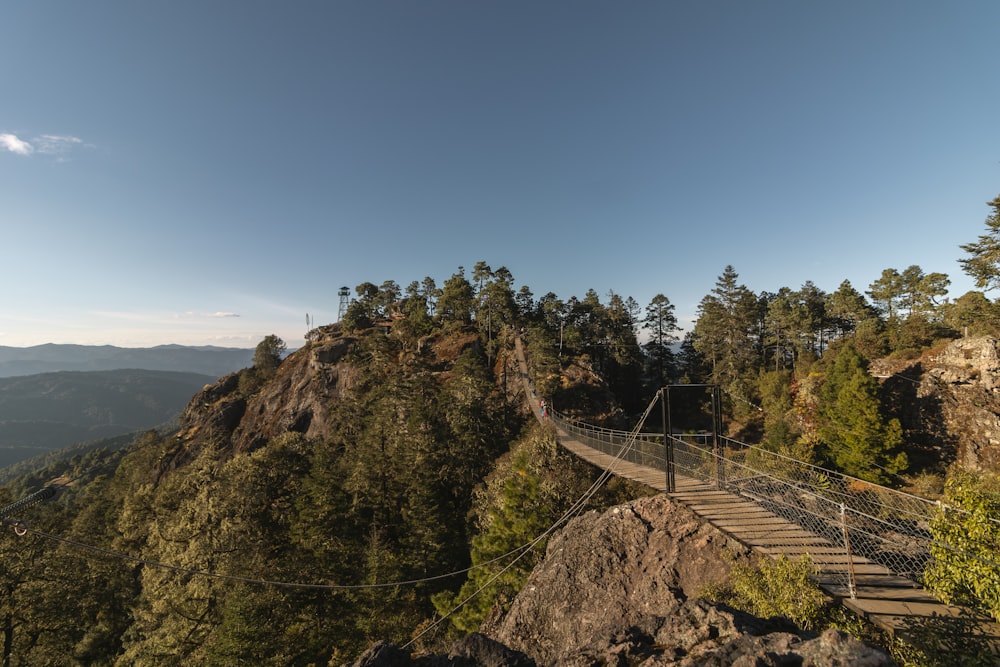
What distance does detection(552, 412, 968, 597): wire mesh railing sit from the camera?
5.96 metres

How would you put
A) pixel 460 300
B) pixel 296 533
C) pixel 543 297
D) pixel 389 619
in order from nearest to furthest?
pixel 389 619 < pixel 296 533 < pixel 460 300 < pixel 543 297

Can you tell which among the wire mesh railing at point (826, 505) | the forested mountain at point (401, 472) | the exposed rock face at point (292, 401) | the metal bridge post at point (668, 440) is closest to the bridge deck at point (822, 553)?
the wire mesh railing at point (826, 505)

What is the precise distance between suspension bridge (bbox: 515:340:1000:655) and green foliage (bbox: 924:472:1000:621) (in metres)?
0.19

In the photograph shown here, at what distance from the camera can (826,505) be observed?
380 inches

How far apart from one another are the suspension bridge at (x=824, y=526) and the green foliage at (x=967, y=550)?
189 millimetres

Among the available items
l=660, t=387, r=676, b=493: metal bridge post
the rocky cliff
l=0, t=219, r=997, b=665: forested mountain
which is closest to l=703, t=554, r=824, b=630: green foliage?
the rocky cliff

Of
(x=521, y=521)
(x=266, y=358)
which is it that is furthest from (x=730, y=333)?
(x=266, y=358)

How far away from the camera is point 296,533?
60.9ft

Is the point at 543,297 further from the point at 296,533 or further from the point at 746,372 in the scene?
the point at 296,533

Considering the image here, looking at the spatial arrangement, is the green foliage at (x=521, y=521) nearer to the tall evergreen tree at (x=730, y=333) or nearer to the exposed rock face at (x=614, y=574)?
the exposed rock face at (x=614, y=574)

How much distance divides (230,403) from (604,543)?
171 ft

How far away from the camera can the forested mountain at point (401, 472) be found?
15.8m

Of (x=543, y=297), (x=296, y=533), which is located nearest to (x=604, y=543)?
(x=296, y=533)

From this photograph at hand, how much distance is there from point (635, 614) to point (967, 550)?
6793 mm
